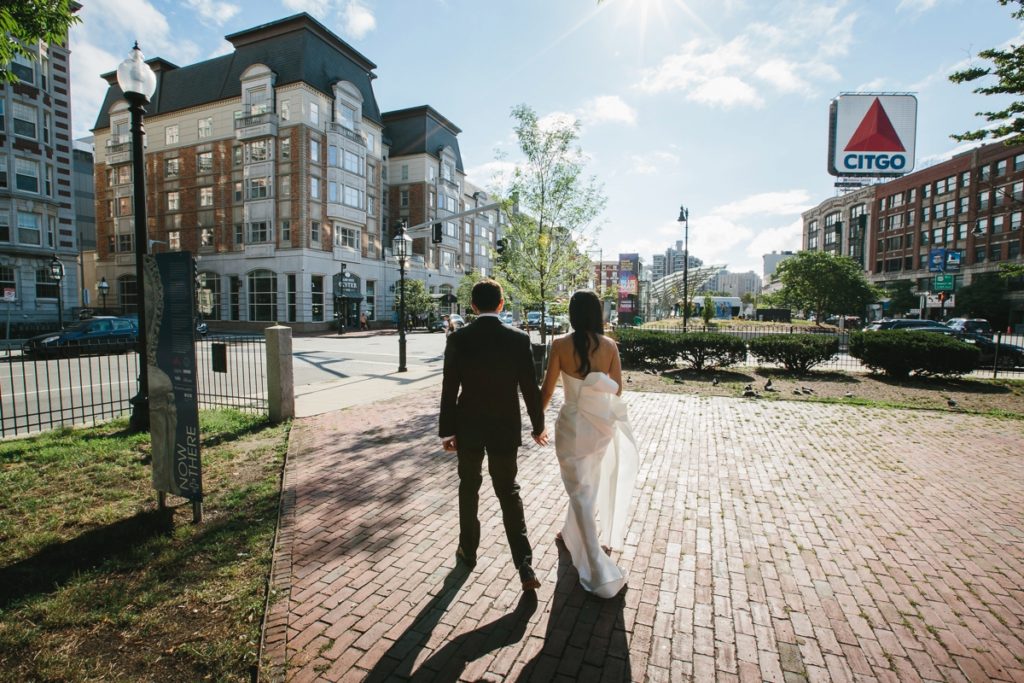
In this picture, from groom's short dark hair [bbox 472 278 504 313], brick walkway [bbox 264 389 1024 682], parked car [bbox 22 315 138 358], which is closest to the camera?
brick walkway [bbox 264 389 1024 682]

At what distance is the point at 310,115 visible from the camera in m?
34.6

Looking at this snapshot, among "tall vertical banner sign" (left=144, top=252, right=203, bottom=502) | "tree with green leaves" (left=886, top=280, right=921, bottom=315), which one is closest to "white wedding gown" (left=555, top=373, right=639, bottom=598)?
"tall vertical banner sign" (left=144, top=252, right=203, bottom=502)

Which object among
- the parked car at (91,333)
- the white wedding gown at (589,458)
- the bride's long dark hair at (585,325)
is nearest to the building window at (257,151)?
the parked car at (91,333)

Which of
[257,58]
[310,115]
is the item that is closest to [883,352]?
[310,115]

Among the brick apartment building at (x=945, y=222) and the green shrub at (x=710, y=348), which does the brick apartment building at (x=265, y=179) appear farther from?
the brick apartment building at (x=945, y=222)

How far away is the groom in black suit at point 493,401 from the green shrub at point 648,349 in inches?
487

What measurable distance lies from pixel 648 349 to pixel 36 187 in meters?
38.7

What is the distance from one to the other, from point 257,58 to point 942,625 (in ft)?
Result: 149

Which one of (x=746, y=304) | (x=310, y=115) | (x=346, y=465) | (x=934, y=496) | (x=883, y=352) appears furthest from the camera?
(x=746, y=304)

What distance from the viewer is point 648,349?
50.3ft

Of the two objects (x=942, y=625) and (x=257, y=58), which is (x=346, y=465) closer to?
(x=942, y=625)

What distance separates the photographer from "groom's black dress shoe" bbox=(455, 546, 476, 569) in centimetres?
366

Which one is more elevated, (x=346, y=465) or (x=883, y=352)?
(x=883, y=352)

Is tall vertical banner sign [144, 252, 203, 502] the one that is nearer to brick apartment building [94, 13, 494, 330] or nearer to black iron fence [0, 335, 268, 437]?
black iron fence [0, 335, 268, 437]
